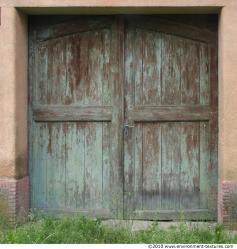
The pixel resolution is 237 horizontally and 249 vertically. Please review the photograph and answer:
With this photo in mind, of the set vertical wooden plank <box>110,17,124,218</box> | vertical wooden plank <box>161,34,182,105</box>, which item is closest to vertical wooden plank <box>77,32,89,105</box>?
vertical wooden plank <box>110,17,124,218</box>

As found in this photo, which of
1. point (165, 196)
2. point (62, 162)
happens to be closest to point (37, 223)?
point (62, 162)

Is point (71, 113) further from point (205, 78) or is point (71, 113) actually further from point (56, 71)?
point (205, 78)

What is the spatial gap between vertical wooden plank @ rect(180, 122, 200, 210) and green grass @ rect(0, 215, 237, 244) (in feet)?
2.94

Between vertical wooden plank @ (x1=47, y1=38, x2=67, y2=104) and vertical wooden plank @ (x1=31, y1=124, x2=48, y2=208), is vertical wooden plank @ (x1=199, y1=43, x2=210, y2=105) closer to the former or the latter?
vertical wooden plank @ (x1=47, y1=38, x2=67, y2=104)

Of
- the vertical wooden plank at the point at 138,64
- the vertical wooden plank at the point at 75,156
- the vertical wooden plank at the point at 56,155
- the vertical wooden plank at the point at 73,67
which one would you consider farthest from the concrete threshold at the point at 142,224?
the vertical wooden plank at the point at 73,67

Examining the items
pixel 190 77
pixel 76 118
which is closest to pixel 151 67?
pixel 190 77

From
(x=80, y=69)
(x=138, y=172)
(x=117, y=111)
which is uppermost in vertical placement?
(x=80, y=69)

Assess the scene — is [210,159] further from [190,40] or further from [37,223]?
[37,223]

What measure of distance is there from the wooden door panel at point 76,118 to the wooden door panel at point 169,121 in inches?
7.7

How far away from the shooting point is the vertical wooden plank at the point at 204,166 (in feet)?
25.1

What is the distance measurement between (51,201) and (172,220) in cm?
150

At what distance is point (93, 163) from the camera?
25.3 ft

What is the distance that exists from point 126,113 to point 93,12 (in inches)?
50.0

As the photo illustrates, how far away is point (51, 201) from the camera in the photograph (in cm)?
776
